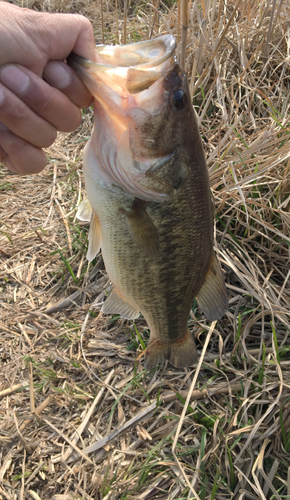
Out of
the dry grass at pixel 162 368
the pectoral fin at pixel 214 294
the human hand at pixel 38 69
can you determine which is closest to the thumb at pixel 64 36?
the human hand at pixel 38 69

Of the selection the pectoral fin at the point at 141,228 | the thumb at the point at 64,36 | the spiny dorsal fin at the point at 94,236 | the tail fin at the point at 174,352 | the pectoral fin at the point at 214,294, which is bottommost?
the tail fin at the point at 174,352

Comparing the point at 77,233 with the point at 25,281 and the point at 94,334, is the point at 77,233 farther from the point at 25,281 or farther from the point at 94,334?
the point at 94,334

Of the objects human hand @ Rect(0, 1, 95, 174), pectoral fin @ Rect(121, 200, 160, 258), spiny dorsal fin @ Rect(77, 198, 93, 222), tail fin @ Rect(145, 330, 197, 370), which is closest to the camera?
human hand @ Rect(0, 1, 95, 174)

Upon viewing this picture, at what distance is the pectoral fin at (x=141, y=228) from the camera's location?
126 centimetres

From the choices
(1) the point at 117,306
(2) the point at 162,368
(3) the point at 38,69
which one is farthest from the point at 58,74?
(2) the point at 162,368

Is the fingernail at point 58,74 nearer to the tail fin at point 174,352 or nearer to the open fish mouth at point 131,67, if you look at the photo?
the open fish mouth at point 131,67

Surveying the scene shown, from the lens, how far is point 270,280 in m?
2.27

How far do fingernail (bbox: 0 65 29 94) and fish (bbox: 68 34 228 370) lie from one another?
6.8 inches

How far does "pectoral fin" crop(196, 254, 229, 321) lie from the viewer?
5.01 ft

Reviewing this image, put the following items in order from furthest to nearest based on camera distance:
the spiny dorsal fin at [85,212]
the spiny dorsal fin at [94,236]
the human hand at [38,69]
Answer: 1. the spiny dorsal fin at [85,212]
2. the spiny dorsal fin at [94,236]
3. the human hand at [38,69]

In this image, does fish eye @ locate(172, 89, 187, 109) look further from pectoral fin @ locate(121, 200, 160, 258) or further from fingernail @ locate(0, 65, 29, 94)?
fingernail @ locate(0, 65, 29, 94)

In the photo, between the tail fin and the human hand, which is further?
the tail fin

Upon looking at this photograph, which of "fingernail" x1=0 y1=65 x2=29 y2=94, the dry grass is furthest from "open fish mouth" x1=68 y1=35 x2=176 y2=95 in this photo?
the dry grass

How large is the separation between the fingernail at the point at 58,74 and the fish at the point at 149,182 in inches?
1.5
